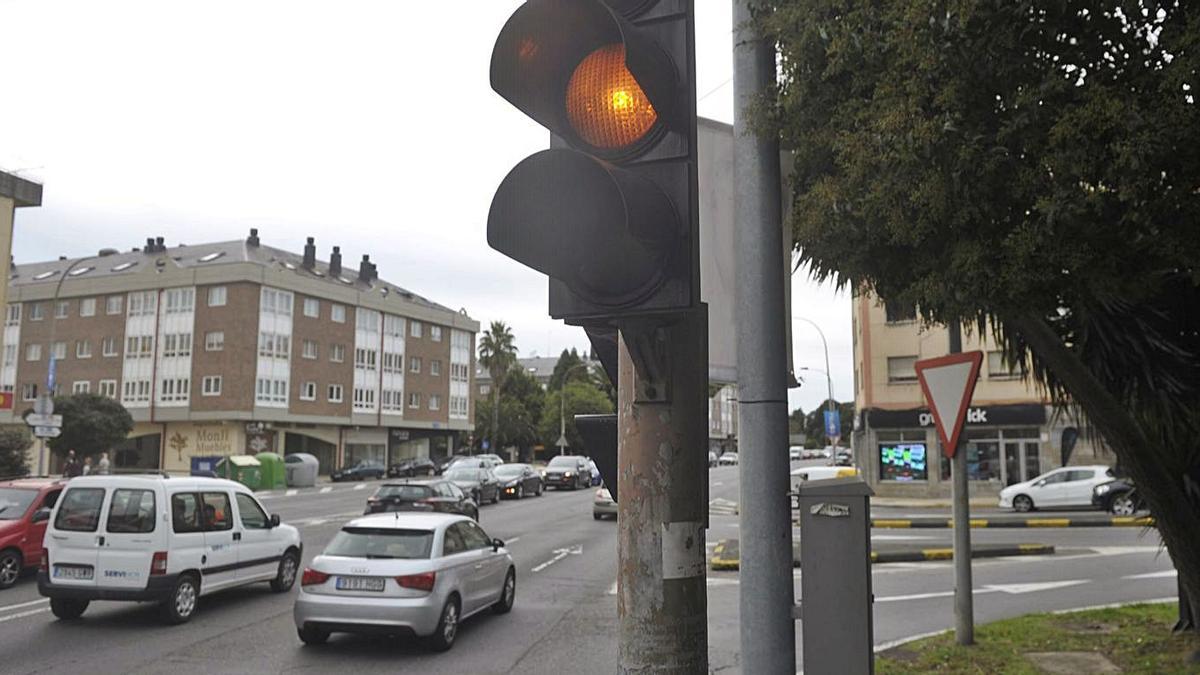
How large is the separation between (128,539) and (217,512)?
4.15 ft

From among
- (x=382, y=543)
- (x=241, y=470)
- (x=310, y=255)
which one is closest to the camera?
(x=382, y=543)

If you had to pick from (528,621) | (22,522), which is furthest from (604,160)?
(22,522)

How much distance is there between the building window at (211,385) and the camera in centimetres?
5894

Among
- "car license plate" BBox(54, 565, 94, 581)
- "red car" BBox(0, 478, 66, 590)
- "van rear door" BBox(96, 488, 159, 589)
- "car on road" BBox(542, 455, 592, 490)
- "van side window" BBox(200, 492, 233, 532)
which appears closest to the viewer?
"van rear door" BBox(96, 488, 159, 589)

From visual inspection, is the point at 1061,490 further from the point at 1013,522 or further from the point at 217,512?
the point at 217,512

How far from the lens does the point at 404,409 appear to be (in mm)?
72938

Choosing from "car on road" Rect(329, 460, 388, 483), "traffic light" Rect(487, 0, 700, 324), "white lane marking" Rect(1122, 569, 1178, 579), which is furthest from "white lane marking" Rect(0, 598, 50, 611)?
"car on road" Rect(329, 460, 388, 483)

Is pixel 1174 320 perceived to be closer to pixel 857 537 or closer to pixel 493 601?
pixel 857 537

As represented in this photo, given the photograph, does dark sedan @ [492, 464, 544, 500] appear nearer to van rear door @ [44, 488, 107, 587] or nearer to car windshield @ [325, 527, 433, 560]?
van rear door @ [44, 488, 107, 587]

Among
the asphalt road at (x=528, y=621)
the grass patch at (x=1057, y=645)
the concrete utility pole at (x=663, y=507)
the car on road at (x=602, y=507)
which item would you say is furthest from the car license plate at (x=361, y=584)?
the car on road at (x=602, y=507)

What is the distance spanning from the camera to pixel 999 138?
420 centimetres

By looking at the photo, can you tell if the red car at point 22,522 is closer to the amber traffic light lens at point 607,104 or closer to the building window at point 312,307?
the amber traffic light lens at point 607,104

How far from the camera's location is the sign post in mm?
8164

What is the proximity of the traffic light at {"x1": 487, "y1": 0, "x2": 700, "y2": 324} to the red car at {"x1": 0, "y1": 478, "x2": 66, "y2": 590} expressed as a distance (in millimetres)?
14116
